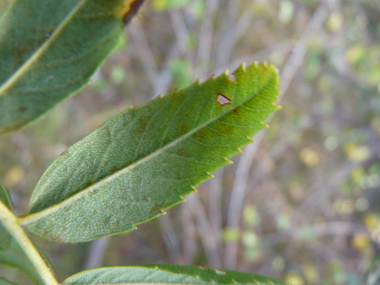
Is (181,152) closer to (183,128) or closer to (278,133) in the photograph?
(183,128)

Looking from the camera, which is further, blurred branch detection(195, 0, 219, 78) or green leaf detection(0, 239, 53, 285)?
blurred branch detection(195, 0, 219, 78)

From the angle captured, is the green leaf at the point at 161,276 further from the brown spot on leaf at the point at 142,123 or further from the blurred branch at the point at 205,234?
the blurred branch at the point at 205,234

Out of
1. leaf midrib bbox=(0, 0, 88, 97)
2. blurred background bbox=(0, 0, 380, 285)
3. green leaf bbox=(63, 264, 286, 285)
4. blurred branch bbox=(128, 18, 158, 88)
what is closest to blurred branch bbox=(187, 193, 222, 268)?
blurred background bbox=(0, 0, 380, 285)

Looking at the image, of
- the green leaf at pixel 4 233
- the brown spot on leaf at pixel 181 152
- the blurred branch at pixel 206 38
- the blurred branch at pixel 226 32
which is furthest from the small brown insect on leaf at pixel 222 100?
the blurred branch at pixel 226 32

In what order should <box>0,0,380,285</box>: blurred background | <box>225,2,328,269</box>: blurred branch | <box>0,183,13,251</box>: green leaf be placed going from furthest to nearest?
<box>225,2,328,269</box>: blurred branch < <box>0,0,380,285</box>: blurred background < <box>0,183,13,251</box>: green leaf

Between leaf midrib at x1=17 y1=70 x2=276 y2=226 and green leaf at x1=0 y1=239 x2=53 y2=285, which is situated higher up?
leaf midrib at x1=17 y1=70 x2=276 y2=226

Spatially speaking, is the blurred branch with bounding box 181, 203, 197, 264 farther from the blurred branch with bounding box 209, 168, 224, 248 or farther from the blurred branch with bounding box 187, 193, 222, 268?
the blurred branch with bounding box 209, 168, 224, 248

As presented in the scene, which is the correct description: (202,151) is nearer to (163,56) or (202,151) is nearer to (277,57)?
(163,56)
